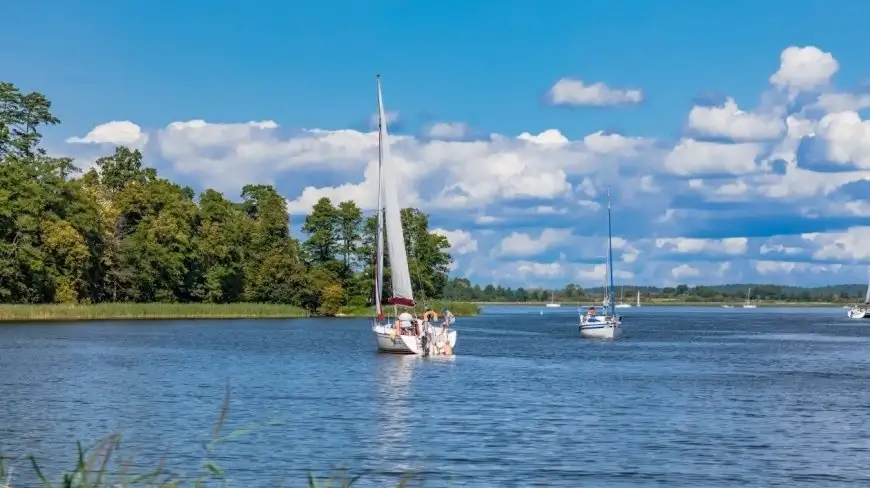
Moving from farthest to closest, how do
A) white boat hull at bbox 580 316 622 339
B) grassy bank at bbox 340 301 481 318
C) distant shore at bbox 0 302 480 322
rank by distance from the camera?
grassy bank at bbox 340 301 481 318 → distant shore at bbox 0 302 480 322 → white boat hull at bbox 580 316 622 339

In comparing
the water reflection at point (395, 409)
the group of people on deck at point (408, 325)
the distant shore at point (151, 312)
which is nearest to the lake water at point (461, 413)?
the water reflection at point (395, 409)

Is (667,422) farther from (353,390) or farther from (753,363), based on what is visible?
(753,363)

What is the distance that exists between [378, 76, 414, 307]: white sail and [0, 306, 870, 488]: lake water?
3464 millimetres

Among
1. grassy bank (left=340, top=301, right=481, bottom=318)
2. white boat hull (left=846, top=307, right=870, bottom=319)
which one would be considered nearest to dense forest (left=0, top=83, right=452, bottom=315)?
grassy bank (left=340, top=301, right=481, bottom=318)

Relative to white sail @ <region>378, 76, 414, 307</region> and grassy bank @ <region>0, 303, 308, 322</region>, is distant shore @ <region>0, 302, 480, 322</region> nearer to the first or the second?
grassy bank @ <region>0, 303, 308, 322</region>

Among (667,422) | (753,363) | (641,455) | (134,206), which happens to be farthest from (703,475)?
(134,206)

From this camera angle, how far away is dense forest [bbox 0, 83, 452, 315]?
359 feet

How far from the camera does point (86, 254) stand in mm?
111562

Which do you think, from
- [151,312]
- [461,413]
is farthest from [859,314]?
[461,413]

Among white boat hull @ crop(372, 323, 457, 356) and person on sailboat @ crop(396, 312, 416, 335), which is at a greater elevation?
person on sailboat @ crop(396, 312, 416, 335)

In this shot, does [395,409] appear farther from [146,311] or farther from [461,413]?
[146,311]

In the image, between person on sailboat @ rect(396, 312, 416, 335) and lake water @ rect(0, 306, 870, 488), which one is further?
person on sailboat @ rect(396, 312, 416, 335)

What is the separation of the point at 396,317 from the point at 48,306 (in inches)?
2016

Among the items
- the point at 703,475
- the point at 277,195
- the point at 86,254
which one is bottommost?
the point at 703,475
